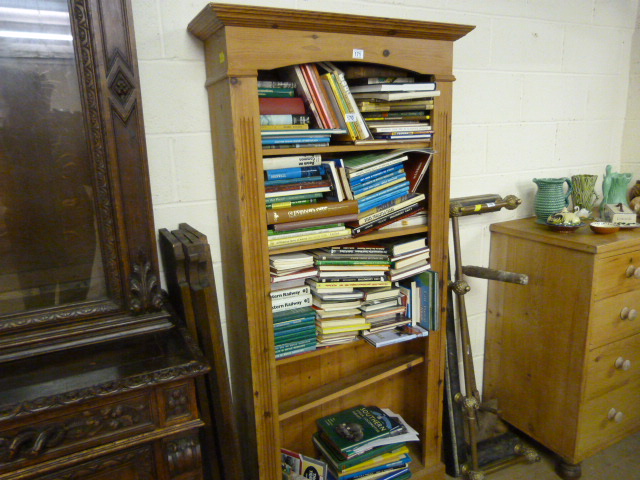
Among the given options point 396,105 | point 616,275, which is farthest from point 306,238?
point 616,275

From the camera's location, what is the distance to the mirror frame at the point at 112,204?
106 centimetres

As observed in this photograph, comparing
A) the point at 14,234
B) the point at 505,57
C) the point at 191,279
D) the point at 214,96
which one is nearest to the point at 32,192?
the point at 14,234

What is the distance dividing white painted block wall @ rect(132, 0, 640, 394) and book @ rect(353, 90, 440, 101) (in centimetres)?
36

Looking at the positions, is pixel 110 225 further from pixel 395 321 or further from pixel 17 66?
pixel 395 321

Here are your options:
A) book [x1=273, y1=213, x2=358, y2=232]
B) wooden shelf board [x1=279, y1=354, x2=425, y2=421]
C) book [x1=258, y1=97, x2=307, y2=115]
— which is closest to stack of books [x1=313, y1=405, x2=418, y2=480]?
wooden shelf board [x1=279, y1=354, x2=425, y2=421]

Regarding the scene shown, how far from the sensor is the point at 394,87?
1.36m

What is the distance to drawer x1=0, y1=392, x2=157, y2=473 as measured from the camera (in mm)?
860

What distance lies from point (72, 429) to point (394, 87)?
118 centimetres

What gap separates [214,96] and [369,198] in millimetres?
551

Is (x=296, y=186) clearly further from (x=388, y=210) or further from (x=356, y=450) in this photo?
(x=356, y=450)

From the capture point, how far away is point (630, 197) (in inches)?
86.0

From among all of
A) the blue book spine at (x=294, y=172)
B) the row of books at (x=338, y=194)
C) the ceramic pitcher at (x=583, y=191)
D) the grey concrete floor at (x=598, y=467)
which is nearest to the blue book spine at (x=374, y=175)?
the row of books at (x=338, y=194)

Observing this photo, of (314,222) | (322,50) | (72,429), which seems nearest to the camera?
(72,429)

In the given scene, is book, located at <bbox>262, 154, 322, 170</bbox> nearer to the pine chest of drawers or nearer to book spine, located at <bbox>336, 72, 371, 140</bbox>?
book spine, located at <bbox>336, 72, 371, 140</bbox>
